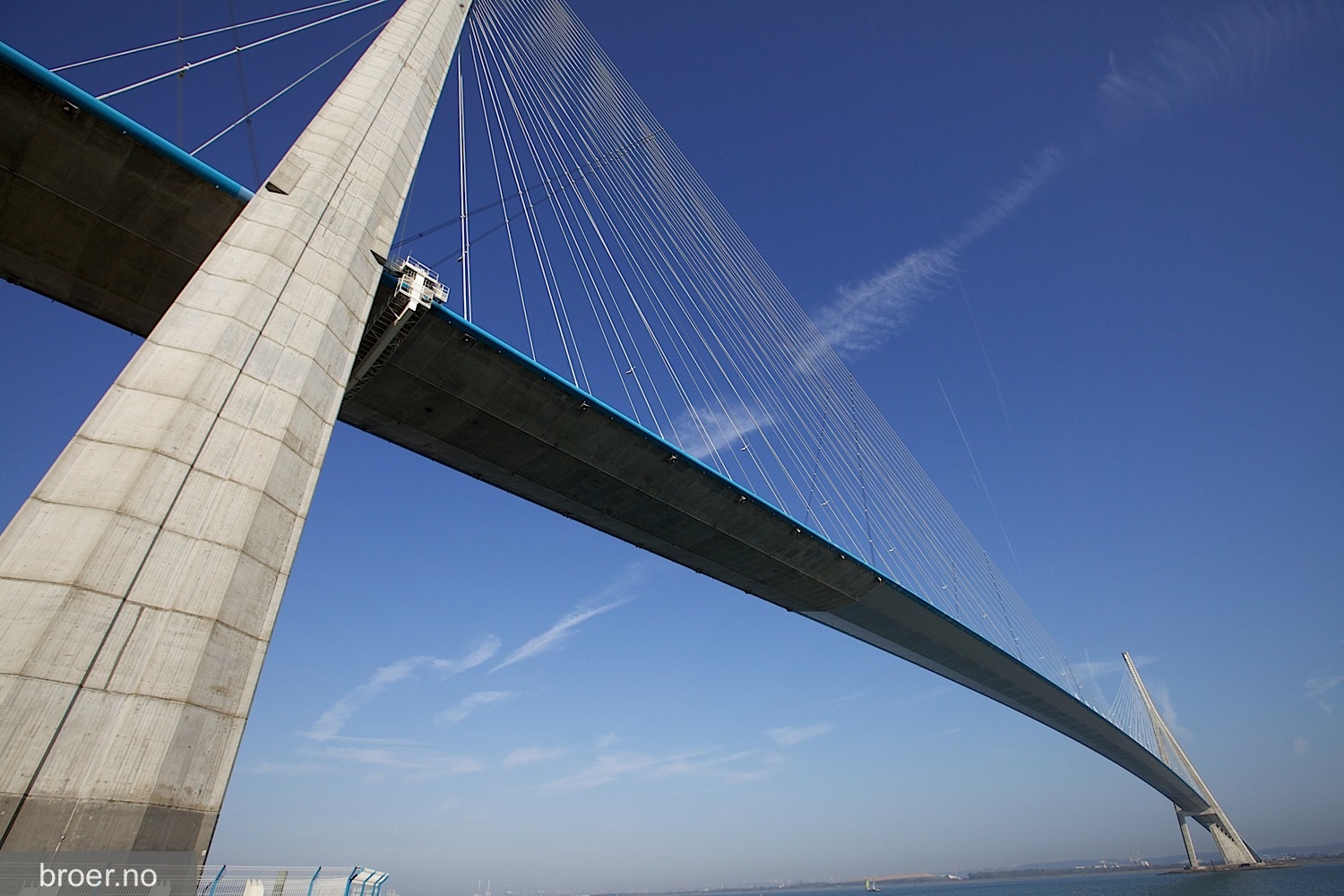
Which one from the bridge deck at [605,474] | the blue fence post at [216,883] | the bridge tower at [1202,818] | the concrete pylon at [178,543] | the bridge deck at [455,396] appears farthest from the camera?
the bridge tower at [1202,818]

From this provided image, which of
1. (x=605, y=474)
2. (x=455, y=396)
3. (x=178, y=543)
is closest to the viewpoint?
(x=178, y=543)

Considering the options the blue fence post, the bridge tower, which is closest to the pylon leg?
the bridge tower

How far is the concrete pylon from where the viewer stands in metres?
5.46

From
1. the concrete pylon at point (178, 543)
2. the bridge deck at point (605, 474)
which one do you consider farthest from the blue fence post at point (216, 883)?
the bridge deck at point (605, 474)

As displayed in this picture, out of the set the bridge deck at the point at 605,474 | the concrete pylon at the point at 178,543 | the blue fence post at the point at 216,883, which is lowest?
the blue fence post at the point at 216,883

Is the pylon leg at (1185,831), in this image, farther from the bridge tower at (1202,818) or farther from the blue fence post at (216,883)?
the blue fence post at (216,883)

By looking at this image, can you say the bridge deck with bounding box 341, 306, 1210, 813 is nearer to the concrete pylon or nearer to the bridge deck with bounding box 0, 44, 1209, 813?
the bridge deck with bounding box 0, 44, 1209, 813

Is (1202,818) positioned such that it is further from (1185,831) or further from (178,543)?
(178,543)

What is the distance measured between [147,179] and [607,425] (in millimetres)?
11832

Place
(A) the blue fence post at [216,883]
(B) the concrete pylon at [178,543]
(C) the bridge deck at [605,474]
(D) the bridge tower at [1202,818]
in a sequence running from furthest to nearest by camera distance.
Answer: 1. (D) the bridge tower at [1202,818]
2. (C) the bridge deck at [605,474]
3. (A) the blue fence post at [216,883]
4. (B) the concrete pylon at [178,543]

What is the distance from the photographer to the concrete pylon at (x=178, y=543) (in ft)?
17.9

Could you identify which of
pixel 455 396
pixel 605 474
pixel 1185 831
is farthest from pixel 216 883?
pixel 1185 831

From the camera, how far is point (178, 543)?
6.66 metres

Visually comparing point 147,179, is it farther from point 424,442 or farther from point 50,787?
point 50,787
